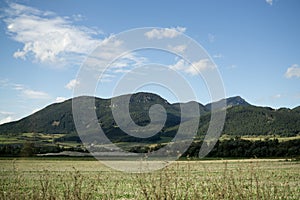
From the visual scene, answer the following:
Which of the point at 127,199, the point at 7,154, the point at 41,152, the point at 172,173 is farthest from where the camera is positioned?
the point at 41,152

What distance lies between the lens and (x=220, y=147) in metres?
95.3

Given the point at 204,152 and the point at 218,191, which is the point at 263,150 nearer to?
the point at 204,152

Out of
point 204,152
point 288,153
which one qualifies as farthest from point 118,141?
point 288,153

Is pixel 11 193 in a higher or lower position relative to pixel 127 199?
higher

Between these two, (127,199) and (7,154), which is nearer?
(127,199)

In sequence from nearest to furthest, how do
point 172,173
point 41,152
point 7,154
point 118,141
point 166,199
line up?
point 166,199 < point 172,173 < point 7,154 < point 41,152 < point 118,141

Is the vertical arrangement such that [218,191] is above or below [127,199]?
above

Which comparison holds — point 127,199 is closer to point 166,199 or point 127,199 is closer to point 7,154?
point 166,199

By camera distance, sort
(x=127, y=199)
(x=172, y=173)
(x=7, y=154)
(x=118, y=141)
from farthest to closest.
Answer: (x=118, y=141), (x=7, y=154), (x=127, y=199), (x=172, y=173)

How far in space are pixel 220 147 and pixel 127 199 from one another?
84.0 meters

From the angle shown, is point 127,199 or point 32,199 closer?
point 32,199

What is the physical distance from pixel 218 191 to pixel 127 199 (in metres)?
8.25

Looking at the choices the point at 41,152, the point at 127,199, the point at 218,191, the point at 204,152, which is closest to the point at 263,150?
the point at 204,152

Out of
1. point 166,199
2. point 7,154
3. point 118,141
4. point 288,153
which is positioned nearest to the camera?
point 166,199
